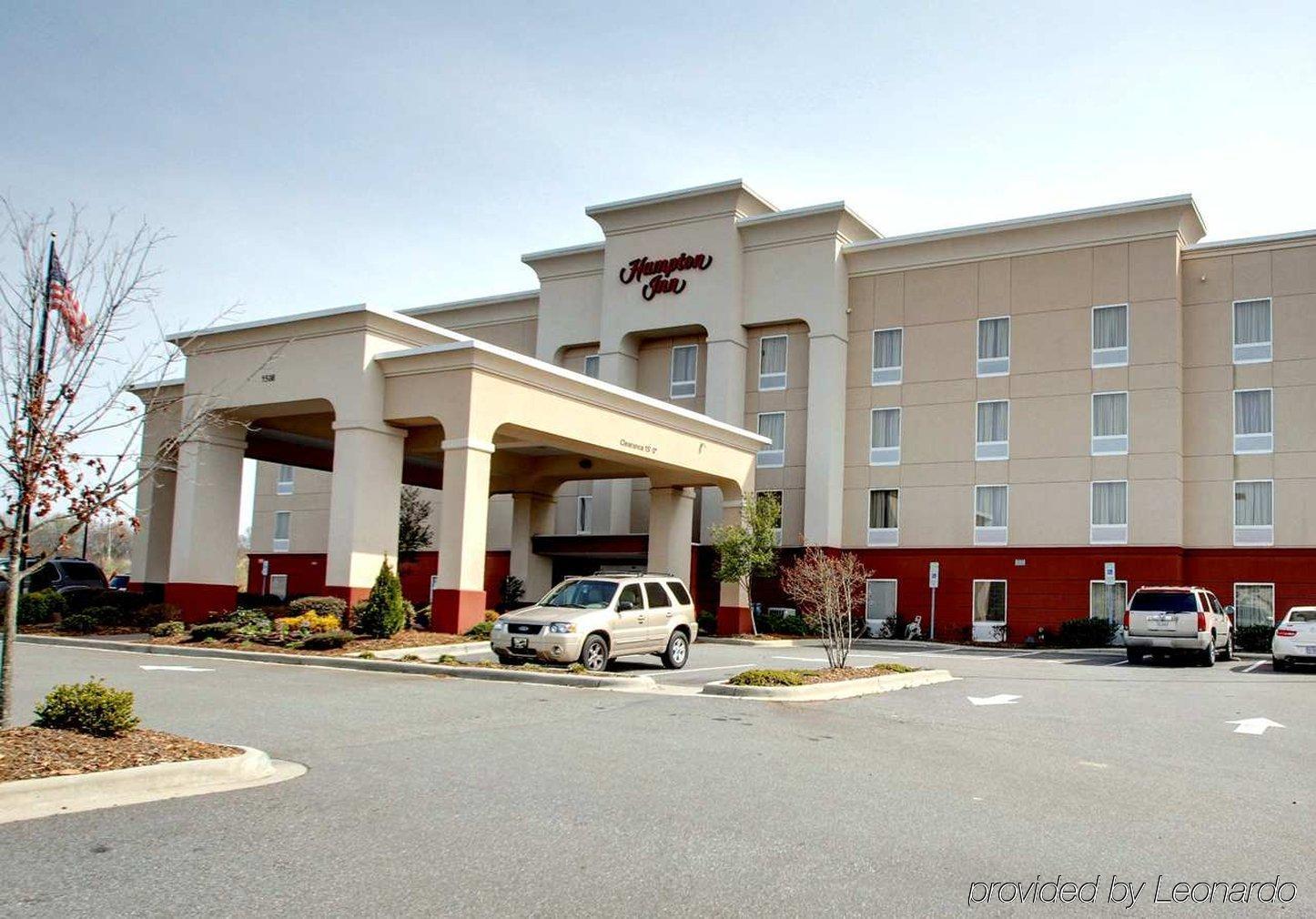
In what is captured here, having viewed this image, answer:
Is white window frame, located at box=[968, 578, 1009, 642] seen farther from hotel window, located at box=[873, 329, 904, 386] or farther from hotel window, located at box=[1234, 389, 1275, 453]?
hotel window, located at box=[1234, 389, 1275, 453]

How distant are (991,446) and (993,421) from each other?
0.86m

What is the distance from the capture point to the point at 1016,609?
133 feet

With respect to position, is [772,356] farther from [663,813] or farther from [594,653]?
[663,813]

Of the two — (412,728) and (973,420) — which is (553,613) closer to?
(412,728)

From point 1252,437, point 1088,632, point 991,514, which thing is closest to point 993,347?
point 991,514

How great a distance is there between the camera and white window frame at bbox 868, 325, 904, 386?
43594mm

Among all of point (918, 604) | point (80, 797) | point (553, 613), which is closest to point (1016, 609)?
point (918, 604)

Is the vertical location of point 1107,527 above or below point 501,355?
below

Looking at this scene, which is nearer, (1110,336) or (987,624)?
(1110,336)

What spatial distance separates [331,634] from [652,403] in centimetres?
1290

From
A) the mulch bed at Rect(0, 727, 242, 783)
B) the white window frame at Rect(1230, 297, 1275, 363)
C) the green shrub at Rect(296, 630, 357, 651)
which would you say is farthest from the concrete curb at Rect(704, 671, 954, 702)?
the white window frame at Rect(1230, 297, 1275, 363)

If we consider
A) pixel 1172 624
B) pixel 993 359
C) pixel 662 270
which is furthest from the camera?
pixel 662 270

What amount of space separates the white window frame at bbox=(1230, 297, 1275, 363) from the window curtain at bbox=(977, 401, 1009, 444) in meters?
7.29

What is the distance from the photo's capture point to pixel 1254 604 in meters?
37.9
